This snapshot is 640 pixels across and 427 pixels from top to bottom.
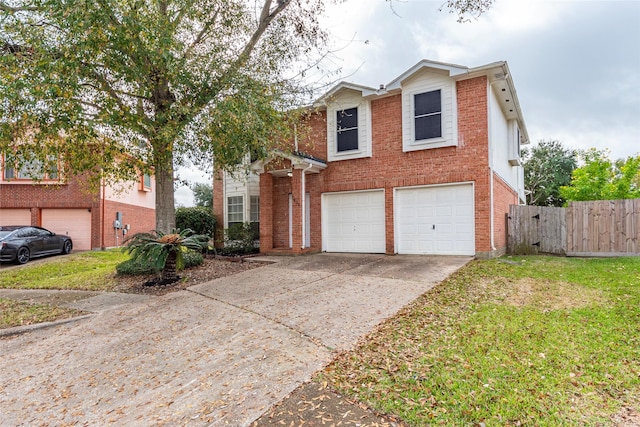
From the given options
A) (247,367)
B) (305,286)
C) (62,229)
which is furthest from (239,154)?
(62,229)

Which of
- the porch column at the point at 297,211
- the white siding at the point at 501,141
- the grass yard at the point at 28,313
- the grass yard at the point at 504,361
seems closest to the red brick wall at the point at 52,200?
the porch column at the point at 297,211

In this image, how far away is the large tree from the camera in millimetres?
6312

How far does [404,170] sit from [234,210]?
765cm

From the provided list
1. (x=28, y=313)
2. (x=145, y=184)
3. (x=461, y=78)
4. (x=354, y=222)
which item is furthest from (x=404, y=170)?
(x=145, y=184)

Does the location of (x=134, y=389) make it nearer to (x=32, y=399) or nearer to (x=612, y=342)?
(x=32, y=399)

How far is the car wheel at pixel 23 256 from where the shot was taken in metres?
13.5

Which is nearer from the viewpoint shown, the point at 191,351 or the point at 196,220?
the point at 191,351

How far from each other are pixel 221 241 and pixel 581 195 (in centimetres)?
2236

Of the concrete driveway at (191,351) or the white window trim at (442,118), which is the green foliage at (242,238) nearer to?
the concrete driveway at (191,351)

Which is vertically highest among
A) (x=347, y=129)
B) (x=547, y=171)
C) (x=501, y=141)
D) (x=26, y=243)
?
(x=547, y=171)

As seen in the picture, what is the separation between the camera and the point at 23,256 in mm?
13703

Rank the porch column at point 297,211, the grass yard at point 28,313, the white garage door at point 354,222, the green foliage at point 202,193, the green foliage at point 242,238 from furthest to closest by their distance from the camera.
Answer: the green foliage at point 202,193
the green foliage at point 242,238
the porch column at point 297,211
the white garage door at point 354,222
the grass yard at point 28,313

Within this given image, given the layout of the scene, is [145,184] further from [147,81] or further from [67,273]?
[147,81]

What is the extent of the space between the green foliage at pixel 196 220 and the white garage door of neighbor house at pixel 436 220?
8169 mm
